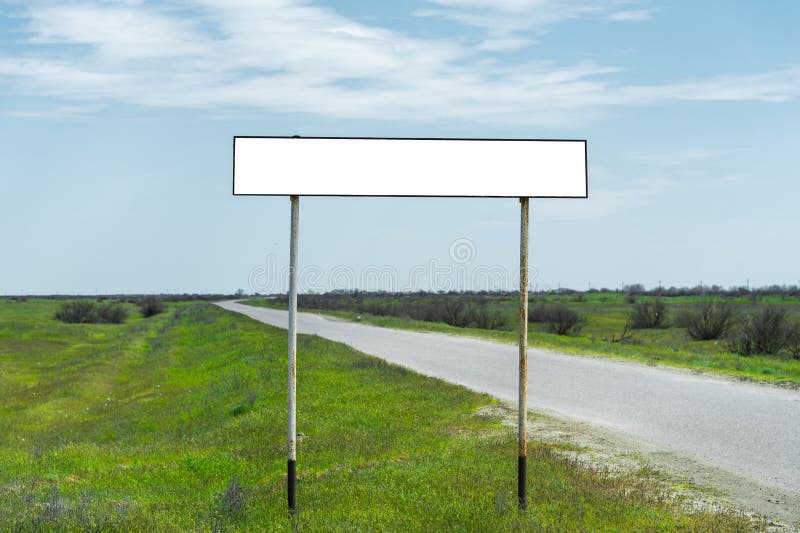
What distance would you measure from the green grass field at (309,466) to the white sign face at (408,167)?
3037 mm

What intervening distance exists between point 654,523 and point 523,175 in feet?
11.5

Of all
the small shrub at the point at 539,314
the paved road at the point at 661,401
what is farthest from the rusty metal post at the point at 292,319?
the small shrub at the point at 539,314

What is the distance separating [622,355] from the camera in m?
25.9

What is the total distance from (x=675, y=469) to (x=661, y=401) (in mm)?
6284

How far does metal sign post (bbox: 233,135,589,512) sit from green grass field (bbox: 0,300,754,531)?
0.92m

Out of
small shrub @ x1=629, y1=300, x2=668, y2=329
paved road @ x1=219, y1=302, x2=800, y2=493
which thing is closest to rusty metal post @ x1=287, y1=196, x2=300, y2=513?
paved road @ x1=219, y1=302, x2=800, y2=493

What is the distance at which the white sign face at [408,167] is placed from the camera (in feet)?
22.5

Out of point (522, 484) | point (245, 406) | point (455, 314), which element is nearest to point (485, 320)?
point (455, 314)

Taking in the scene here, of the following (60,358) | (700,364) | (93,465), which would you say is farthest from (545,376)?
(60,358)

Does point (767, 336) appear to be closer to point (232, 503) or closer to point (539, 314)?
point (539, 314)

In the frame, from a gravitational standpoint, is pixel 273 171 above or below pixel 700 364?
above

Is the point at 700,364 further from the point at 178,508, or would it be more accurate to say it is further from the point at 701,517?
the point at 178,508

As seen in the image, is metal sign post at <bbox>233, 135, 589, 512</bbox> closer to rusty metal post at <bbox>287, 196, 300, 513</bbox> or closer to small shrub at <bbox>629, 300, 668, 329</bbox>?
rusty metal post at <bbox>287, 196, 300, 513</bbox>

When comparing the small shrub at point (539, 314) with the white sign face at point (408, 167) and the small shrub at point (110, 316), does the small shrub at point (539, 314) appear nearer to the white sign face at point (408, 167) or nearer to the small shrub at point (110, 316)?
the small shrub at point (110, 316)
